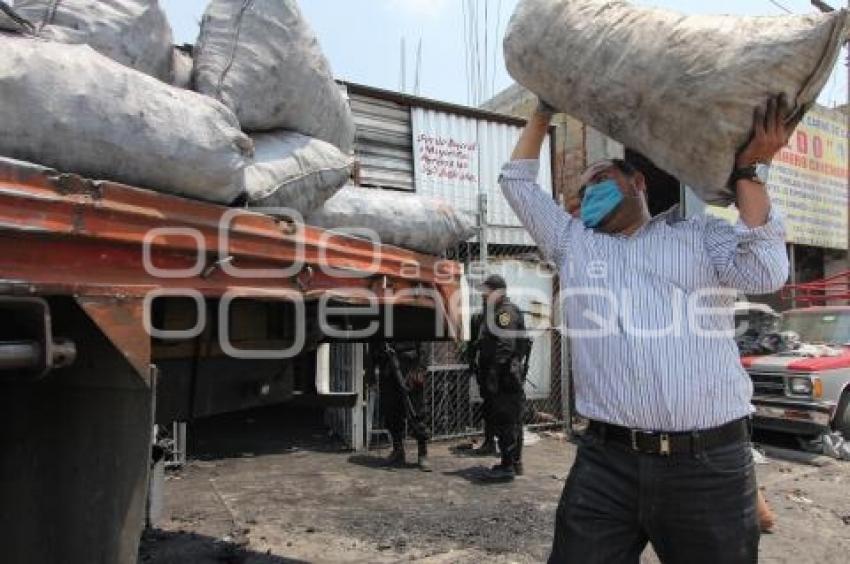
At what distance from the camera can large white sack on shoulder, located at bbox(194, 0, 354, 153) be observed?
8.86 feet

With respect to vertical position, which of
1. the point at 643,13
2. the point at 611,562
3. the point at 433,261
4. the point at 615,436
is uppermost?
the point at 643,13

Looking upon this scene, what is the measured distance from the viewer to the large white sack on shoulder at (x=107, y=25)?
2389 millimetres

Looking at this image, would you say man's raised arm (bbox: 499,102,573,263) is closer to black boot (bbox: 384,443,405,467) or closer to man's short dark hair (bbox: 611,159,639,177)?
man's short dark hair (bbox: 611,159,639,177)

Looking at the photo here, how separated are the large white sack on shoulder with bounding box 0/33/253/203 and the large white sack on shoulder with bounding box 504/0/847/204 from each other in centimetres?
99

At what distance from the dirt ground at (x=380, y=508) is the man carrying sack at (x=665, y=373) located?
2364 mm

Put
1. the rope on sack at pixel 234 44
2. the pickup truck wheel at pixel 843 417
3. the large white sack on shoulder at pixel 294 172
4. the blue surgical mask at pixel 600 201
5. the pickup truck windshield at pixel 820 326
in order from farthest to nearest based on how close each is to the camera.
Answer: the pickup truck windshield at pixel 820 326, the pickup truck wheel at pixel 843 417, the rope on sack at pixel 234 44, the large white sack on shoulder at pixel 294 172, the blue surgical mask at pixel 600 201

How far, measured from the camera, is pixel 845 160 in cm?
1633

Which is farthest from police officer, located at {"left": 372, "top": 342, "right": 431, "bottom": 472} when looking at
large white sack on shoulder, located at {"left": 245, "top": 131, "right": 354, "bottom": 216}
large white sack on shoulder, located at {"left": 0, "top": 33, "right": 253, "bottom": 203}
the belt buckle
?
the belt buckle

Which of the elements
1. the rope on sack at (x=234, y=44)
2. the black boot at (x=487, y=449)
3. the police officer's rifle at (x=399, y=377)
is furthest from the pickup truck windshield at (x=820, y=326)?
the rope on sack at (x=234, y=44)

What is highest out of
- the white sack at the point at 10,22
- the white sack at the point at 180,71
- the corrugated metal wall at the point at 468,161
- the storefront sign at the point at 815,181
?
the storefront sign at the point at 815,181

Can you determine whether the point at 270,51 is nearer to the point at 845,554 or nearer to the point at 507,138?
the point at 845,554

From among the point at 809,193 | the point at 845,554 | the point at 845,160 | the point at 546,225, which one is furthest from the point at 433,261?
the point at 845,160

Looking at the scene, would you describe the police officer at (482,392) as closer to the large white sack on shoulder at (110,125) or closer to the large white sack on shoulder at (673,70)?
the large white sack on shoulder at (673,70)

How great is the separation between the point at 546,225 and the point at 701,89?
77 centimetres
